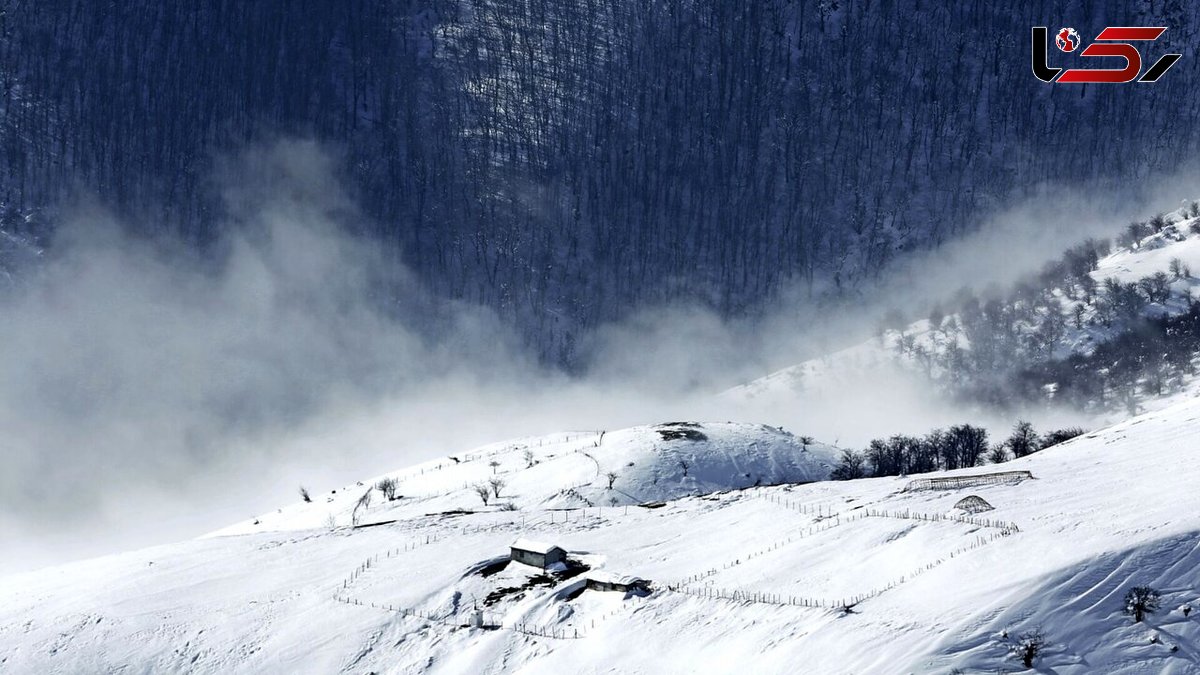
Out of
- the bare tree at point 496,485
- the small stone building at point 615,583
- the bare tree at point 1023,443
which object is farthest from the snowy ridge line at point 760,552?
the bare tree at point 1023,443

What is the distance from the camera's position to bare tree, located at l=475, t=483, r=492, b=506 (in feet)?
381

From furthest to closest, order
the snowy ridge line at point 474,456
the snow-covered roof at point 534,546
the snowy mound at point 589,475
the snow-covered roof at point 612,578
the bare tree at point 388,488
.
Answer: the snowy ridge line at point 474,456 < the bare tree at point 388,488 < the snowy mound at point 589,475 < the snow-covered roof at point 534,546 < the snow-covered roof at point 612,578

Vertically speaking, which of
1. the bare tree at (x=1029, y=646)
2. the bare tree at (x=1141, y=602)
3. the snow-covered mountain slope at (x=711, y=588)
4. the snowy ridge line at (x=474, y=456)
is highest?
the snowy ridge line at (x=474, y=456)

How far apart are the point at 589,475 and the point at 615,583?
47856mm

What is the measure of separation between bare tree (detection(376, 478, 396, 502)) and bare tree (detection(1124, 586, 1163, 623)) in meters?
82.0

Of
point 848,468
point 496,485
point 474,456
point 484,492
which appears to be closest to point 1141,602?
point 484,492

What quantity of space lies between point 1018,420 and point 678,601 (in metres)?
136

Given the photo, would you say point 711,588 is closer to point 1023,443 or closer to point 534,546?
point 534,546

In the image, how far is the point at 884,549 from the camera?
69625 millimetres

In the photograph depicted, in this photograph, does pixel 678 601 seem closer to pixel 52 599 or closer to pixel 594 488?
pixel 52 599

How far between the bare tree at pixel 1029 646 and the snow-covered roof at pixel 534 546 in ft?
101

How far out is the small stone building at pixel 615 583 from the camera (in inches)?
2763

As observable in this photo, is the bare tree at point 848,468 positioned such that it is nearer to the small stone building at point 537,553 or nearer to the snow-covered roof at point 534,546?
the snow-covered roof at point 534,546

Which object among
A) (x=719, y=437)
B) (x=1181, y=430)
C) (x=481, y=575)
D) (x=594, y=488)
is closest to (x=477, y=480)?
(x=594, y=488)
